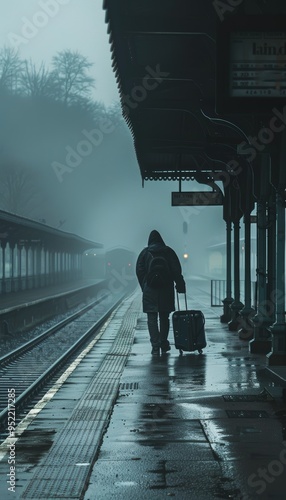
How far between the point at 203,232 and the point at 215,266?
104 ft

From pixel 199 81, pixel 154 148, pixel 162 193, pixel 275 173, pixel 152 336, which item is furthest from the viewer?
pixel 162 193

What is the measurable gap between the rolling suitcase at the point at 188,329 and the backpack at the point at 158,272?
0.52 metres

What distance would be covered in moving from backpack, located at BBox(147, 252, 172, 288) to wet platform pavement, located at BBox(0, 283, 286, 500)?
1.46 meters

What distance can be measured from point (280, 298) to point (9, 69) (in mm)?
78634

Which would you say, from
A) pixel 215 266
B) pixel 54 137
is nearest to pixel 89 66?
pixel 54 137

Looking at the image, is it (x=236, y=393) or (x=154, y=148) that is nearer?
(x=236, y=393)

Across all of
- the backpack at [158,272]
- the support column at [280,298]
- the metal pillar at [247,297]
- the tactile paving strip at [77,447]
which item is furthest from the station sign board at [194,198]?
the tactile paving strip at [77,447]

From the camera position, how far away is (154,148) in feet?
50.8

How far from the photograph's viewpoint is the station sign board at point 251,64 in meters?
6.56

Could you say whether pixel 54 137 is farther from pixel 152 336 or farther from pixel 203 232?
pixel 152 336

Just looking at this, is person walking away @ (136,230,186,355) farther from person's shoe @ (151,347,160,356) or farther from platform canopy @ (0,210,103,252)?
platform canopy @ (0,210,103,252)

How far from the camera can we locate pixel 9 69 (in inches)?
3351

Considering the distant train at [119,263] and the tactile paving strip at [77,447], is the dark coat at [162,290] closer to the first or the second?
the tactile paving strip at [77,447]

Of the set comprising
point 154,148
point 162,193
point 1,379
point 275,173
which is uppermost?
point 162,193
